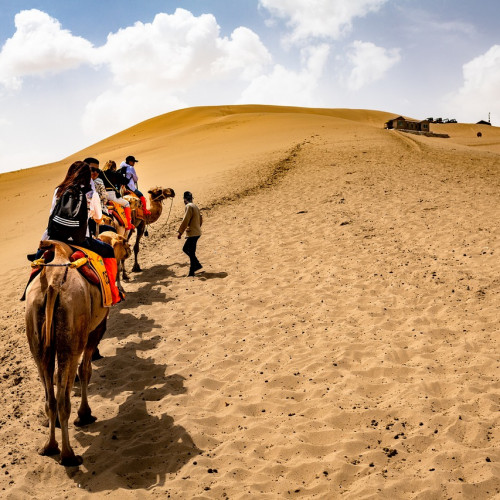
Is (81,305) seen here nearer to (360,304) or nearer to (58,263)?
(58,263)

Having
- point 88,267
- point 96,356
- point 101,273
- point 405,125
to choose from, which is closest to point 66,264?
point 88,267

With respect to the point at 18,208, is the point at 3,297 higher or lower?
lower

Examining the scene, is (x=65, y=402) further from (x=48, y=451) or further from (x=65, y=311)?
(x=65, y=311)

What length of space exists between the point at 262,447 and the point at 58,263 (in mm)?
3169

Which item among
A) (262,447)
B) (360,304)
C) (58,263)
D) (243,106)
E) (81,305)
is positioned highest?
(243,106)

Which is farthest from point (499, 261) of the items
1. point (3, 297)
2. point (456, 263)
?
point (3, 297)

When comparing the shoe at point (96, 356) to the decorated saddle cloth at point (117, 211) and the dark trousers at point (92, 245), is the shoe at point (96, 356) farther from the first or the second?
the decorated saddle cloth at point (117, 211)

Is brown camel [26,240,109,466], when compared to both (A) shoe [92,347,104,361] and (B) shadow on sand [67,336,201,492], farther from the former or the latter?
(A) shoe [92,347,104,361]

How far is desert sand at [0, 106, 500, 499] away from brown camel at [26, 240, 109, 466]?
563 millimetres

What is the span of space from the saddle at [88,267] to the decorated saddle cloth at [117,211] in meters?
4.40

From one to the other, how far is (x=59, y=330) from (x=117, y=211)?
19.1 ft

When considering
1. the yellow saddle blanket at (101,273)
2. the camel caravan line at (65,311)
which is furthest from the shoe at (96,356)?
the yellow saddle blanket at (101,273)

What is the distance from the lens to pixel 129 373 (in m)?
7.77

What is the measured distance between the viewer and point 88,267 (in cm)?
607
